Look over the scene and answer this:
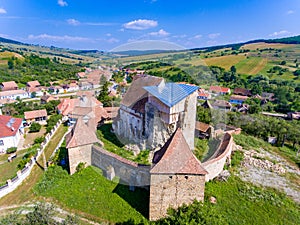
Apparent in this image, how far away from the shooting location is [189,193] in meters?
10.5

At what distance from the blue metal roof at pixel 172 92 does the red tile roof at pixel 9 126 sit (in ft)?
78.2

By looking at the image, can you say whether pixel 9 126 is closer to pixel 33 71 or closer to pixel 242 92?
pixel 242 92

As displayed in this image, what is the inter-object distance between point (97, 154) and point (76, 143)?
5.82 ft

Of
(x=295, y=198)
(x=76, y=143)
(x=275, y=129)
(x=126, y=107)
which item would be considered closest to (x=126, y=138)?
(x=126, y=107)

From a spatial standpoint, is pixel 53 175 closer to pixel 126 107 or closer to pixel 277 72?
pixel 126 107

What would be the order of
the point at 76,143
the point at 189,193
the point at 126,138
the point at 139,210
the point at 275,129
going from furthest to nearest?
the point at 275,129 < the point at 126,138 < the point at 76,143 < the point at 139,210 < the point at 189,193

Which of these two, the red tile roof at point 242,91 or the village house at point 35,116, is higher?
the red tile roof at point 242,91

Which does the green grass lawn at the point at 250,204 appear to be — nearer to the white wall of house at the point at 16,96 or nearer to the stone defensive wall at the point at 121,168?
the stone defensive wall at the point at 121,168

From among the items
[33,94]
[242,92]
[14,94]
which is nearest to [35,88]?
[33,94]

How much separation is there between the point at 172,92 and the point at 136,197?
723 centimetres

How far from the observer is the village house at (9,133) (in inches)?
1000


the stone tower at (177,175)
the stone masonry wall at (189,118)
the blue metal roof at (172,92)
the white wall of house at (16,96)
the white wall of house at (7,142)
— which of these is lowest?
the white wall of house at (7,142)

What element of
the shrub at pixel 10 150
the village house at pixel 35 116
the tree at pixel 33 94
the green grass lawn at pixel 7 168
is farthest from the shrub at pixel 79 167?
the tree at pixel 33 94

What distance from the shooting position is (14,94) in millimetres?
57812
